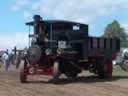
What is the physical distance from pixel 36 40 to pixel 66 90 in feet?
15.4

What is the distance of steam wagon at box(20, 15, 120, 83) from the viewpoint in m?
21.5

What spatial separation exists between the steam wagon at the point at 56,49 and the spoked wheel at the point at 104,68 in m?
1.22

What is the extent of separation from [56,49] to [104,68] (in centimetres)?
439

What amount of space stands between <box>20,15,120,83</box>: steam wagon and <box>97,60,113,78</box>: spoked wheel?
48.2 inches

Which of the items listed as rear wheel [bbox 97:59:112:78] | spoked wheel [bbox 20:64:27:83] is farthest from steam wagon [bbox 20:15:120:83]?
rear wheel [bbox 97:59:112:78]

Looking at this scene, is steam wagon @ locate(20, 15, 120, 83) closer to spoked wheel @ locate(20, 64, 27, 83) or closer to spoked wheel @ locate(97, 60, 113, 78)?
spoked wheel @ locate(20, 64, 27, 83)

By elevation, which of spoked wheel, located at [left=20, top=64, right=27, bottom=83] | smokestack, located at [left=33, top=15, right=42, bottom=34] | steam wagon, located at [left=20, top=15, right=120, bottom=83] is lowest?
spoked wheel, located at [left=20, top=64, right=27, bottom=83]

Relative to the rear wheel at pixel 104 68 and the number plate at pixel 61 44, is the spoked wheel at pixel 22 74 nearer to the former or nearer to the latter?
the number plate at pixel 61 44

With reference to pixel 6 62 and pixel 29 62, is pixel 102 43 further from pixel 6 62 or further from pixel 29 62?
pixel 6 62

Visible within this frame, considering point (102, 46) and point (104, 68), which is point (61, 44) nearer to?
point (102, 46)

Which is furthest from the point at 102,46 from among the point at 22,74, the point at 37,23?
the point at 22,74

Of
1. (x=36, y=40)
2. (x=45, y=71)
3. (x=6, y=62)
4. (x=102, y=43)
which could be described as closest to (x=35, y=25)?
(x=36, y=40)

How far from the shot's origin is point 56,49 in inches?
852

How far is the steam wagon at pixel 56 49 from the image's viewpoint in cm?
2153
